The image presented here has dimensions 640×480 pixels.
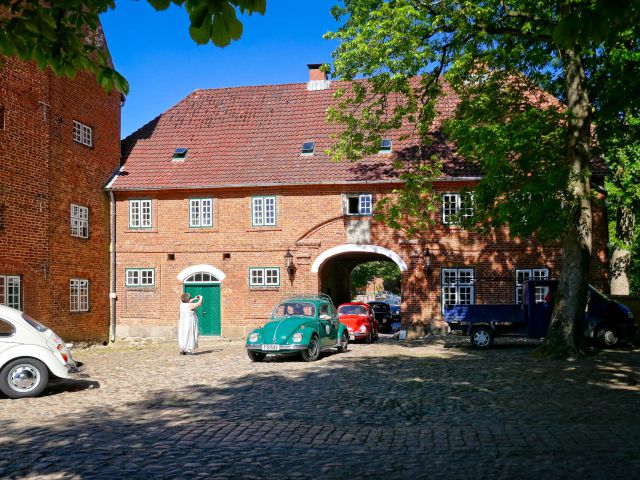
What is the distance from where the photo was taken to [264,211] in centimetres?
2666

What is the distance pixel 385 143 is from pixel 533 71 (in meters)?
9.15

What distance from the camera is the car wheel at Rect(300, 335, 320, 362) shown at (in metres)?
16.4

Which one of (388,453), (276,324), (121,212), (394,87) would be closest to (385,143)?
(394,87)

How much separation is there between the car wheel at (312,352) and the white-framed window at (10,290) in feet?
31.7

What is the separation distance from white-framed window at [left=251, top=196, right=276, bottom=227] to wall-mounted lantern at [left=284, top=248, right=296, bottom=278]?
1.43 m

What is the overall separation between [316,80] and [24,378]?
72.5 feet

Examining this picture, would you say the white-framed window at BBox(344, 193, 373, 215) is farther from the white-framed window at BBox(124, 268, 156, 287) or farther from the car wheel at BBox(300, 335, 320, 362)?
the car wheel at BBox(300, 335, 320, 362)

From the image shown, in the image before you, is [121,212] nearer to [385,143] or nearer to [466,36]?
[385,143]

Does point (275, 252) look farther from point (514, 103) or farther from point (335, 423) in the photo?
point (335, 423)

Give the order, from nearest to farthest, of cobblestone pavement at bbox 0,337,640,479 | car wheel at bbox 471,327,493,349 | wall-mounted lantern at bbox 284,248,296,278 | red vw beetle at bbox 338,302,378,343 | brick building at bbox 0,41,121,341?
cobblestone pavement at bbox 0,337,640,479
car wheel at bbox 471,327,493,349
brick building at bbox 0,41,121,341
red vw beetle at bbox 338,302,378,343
wall-mounted lantern at bbox 284,248,296,278

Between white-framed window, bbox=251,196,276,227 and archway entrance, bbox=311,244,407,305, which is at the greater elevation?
white-framed window, bbox=251,196,276,227

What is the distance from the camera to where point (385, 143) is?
27.3 meters

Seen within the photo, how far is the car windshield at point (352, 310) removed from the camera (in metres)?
24.0

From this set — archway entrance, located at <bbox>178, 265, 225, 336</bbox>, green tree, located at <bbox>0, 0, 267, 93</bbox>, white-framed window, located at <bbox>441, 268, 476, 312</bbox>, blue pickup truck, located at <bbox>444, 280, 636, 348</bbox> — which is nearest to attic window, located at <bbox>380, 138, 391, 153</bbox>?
white-framed window, located at <bbox>441, 268, 476, 312</bbox>
